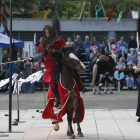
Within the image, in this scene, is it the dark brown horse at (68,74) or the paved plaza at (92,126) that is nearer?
the dark brown horse at (68,74)

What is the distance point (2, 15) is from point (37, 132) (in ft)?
53.3

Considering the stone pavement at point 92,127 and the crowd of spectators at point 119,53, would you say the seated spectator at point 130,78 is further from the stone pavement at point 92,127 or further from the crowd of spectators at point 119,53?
the stone pavement at point 92,127

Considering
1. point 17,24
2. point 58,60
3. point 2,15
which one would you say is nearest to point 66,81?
point 58,60

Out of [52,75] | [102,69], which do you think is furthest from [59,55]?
[102,69]

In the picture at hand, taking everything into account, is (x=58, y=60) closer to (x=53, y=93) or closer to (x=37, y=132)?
(x=53, y=93)

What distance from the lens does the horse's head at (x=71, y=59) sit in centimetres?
698

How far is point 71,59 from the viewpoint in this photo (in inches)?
277

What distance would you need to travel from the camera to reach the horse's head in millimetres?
6980

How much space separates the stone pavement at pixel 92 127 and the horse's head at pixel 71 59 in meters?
1.45

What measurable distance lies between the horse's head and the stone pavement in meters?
1.45

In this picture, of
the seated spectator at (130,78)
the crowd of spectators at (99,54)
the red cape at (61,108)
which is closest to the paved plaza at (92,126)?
the red cape at (61,108)

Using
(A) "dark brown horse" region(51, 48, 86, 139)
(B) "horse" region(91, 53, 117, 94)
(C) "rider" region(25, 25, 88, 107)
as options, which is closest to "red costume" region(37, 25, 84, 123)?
(C) "rider" region(25, 25, 88, 107)

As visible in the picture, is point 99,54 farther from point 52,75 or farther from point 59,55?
point 59,55

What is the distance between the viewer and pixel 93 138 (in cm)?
708
